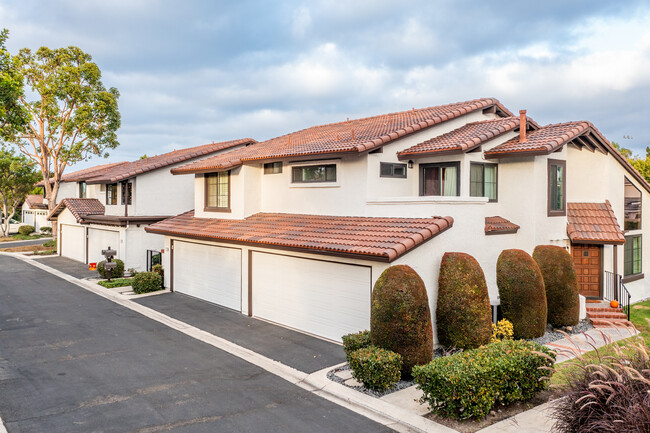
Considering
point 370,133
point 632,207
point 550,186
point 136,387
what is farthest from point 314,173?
point 632,207

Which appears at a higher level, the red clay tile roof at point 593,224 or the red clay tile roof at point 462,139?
the red clay tile roof at point 462,139

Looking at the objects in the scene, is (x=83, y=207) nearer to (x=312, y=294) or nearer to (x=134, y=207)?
(x=134, y=207)

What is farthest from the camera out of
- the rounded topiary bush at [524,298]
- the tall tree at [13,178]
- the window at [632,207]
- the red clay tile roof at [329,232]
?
the tall tree at [13,178]

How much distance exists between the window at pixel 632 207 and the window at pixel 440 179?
33.9 ft

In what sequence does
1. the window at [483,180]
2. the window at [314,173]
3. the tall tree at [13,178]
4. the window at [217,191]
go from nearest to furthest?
the window at [483,180]
the window at [314,173]
the window at [217,191]
the tall tree at [13,178]

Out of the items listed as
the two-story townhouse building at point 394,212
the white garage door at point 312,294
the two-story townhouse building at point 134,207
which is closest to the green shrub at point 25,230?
the two-story townhouse building at point 134,207

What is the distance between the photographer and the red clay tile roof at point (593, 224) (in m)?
17.7

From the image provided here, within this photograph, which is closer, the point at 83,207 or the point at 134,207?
the point at 134,207

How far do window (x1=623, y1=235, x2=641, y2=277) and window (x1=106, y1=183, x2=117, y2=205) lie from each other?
2832cm

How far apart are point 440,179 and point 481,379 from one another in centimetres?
1006

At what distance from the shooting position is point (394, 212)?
585 inches

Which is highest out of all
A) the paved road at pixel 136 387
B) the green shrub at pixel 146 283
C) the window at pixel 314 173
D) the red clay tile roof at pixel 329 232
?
the window at pixel 314 173

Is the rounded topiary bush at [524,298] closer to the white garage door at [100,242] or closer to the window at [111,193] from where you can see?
the white garage door at [100,242]

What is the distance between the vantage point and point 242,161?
64.0 feet
